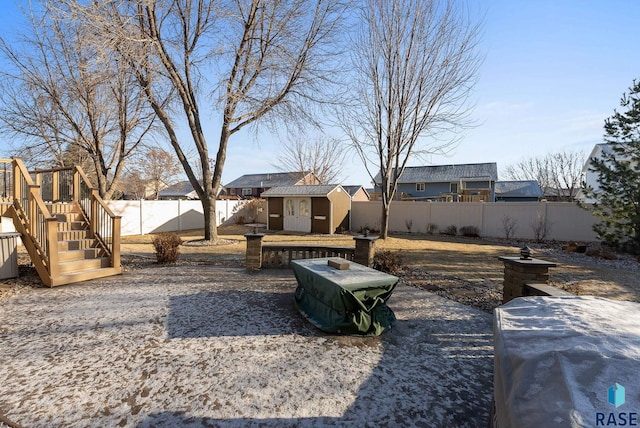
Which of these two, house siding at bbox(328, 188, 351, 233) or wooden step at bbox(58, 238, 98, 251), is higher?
house siding at bbox(328, 188, 351, 233)

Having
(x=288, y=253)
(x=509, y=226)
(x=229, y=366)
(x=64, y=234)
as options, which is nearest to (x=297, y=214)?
(x=288, y=253)

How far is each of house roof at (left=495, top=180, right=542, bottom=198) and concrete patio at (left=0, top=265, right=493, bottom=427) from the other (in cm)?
A: 3214

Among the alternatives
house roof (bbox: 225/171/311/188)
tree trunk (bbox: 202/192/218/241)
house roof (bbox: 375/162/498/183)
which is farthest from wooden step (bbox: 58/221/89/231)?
house roof (bbox: 225/171/311/188)

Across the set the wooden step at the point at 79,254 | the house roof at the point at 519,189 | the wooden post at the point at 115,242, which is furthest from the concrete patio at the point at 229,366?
the house roof at the point at 519,189

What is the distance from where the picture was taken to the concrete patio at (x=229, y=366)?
2.43 m

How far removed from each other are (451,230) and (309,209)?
7.39 m

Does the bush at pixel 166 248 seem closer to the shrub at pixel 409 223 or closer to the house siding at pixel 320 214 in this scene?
the house siding at pixel 320 214

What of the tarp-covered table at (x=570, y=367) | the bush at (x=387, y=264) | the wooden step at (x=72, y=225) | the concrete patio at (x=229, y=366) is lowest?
the concrete patio at (x=229, y=366)

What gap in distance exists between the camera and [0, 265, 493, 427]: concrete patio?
2428 mm

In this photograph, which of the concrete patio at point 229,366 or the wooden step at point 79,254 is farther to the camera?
the wooden step at point 79,254

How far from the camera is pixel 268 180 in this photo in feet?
135

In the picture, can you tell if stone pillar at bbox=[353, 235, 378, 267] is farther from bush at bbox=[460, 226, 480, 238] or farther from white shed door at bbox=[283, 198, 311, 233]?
bush at bbox=[460, 226, 480, 238]

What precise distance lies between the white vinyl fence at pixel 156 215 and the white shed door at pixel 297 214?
5500mm

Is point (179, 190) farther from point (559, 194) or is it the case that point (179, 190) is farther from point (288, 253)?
point (559, 194)
